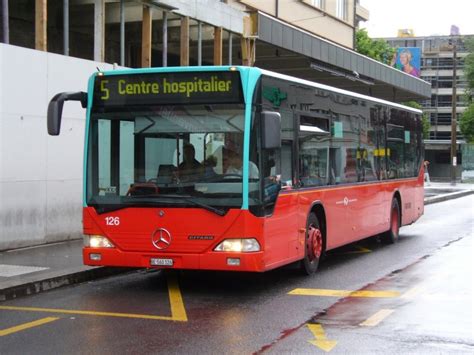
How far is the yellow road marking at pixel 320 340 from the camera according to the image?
6.20 metres

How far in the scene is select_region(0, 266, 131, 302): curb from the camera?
28.2 ft

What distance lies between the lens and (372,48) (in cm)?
6431

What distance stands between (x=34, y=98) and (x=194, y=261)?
5.80 m

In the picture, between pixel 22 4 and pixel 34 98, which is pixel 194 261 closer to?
pixel 34 98

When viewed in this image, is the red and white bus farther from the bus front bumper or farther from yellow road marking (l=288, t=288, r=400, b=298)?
yellow road marking (l=288, t=288, r=400, b=298)

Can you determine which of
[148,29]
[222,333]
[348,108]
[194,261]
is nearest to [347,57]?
[148,29]

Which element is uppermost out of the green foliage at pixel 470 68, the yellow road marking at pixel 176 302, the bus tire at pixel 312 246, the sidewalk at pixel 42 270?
the green foliage at pixel 470 68

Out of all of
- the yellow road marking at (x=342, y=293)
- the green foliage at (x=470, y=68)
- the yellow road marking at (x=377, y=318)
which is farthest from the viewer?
the green foliage at (x=470, y=68)

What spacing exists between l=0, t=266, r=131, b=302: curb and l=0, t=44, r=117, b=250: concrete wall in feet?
8.80

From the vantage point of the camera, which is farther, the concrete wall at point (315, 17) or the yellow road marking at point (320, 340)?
the concrete wall at point (315, 17)

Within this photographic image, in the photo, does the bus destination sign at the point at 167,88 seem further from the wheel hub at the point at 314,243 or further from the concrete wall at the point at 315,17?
the concrete wall at the point at 315,17

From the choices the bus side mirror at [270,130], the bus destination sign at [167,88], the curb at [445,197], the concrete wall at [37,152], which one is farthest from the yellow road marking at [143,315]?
the curb at [445,197]

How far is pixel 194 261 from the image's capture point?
836cm

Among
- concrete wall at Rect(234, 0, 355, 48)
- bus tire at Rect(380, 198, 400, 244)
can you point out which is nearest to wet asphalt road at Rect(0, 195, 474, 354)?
bus tire at Rect(380, 198, 400, 244)
